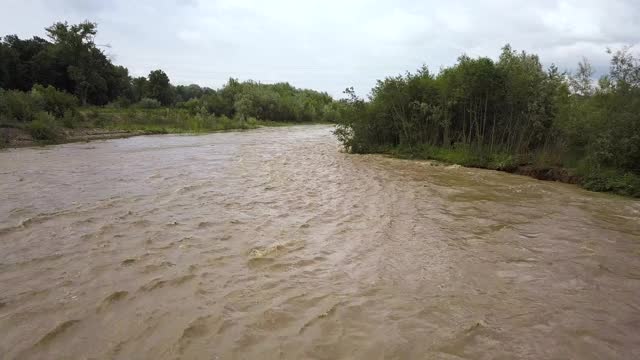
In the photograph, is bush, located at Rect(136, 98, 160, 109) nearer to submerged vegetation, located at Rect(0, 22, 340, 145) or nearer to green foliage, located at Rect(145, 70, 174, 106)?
submerged vegetation, located at Rect(0, 22, 340, 145)

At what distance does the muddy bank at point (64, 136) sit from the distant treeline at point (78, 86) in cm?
149

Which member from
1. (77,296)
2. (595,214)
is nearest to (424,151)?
(595,214)

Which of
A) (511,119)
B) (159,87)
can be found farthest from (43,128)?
(159,87)

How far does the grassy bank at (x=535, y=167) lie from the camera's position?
44.8 feet

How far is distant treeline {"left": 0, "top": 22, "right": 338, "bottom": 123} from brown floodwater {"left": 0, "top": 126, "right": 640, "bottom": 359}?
23.7m

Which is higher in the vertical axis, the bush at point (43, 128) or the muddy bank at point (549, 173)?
the bush at point (43, 128)

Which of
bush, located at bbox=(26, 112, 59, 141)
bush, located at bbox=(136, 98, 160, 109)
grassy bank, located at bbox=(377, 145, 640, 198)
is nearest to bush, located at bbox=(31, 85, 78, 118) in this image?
bush, located at bbox=(26, 112, 59, 141)

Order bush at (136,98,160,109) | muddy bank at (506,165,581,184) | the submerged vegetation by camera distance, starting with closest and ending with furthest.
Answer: muddy bank at (506,165,581,184)
the submerged vegetation
bush at (136,98,160,109)

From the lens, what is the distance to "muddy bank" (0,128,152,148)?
2570 cm

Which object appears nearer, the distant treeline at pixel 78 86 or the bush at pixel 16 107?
the bush at pixel 16 107

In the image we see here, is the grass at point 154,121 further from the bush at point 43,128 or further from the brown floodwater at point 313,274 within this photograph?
the brown floodwater at point 313,274

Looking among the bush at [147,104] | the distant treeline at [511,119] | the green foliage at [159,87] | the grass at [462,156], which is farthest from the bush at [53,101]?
the green foliage at [159,87]

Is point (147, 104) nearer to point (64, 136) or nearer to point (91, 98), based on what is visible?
point (91, 98)

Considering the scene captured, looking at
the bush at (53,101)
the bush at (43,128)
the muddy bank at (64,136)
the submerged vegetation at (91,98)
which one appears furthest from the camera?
the bush at (53,101)
